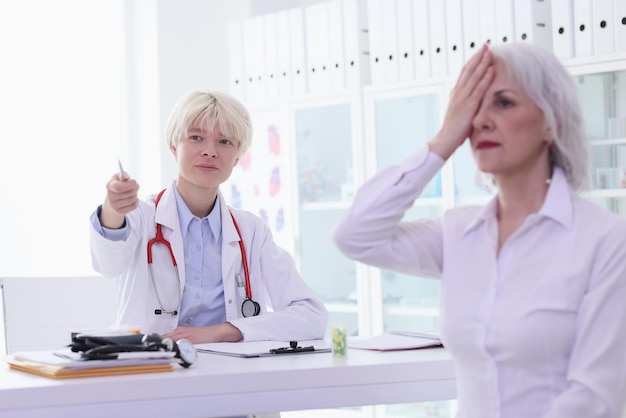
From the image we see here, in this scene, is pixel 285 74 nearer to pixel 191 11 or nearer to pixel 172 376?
pixel 191 11

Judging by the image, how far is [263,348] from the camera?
6.70ft

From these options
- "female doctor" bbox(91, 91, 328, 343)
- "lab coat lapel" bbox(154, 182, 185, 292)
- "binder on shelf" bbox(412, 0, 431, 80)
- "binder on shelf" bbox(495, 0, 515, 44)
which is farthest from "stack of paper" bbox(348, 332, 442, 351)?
"binder on shelf" bbox(412, 0, 431, 80)

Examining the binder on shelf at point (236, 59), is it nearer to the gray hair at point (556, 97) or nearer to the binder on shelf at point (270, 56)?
the binder on shelf at point (270, 56)

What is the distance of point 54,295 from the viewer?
2639 mm

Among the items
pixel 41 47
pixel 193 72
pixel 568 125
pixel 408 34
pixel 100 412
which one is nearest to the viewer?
pixel 568 125

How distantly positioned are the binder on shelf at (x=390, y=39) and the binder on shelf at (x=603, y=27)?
0.96 metres

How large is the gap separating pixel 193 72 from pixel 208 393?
3584 millimetres

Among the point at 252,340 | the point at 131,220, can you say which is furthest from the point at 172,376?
the point at 131,220

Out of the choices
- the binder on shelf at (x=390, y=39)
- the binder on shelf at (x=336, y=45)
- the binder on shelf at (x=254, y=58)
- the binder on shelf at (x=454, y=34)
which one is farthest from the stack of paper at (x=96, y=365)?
the binder on shelf at (x=254, y=58)

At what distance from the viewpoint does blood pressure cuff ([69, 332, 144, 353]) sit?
176 centimetres

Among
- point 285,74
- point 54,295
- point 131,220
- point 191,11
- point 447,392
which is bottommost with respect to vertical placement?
point 447,392

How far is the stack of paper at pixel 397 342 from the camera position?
2012 mm

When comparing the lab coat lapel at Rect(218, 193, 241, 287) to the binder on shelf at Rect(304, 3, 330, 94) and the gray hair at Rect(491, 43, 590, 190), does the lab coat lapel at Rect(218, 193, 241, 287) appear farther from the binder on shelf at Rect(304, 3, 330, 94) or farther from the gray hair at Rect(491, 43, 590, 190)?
the binder on shelf at Rect(304, 3, 330, 94)

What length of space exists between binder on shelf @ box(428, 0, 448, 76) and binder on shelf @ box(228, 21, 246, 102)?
3.90ft
